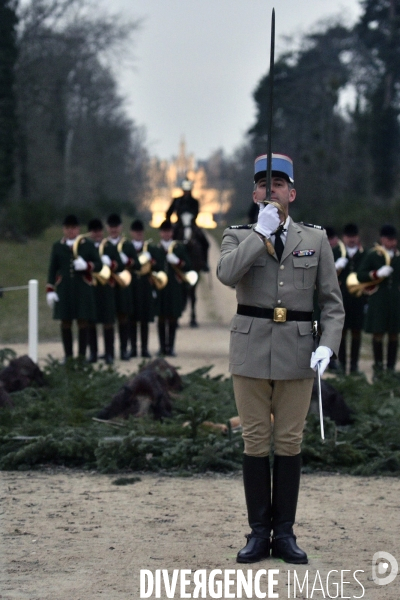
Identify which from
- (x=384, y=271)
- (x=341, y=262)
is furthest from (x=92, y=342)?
(x=384, y=271)

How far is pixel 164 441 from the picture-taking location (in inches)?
323

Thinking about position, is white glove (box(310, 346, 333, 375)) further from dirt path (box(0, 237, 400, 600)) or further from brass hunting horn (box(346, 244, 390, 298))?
brass hunting horn (box(346, 244, 390, 298))

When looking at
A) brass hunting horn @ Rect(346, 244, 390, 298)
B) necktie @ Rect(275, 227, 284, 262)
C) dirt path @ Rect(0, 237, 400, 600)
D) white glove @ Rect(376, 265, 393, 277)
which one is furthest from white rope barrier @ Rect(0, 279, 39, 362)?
necktie @ Rect(275, 227, 284, 262)

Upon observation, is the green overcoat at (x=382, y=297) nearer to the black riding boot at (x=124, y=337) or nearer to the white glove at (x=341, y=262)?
the white glove at (x=341, y=262)

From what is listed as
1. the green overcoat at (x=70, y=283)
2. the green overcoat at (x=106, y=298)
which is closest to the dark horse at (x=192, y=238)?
the green overcoat at (x=106, y=298)

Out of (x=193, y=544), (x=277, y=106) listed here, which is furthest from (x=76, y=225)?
(x=277, y=106)

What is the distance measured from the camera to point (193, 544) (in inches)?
231

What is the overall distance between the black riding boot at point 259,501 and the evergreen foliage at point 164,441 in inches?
92.4

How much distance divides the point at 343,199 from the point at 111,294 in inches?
1191

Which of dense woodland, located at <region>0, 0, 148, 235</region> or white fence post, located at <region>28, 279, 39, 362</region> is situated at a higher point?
dense woodland, located at <region>0, 0, 148, 235</region>

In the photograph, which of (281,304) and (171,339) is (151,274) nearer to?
(171,339)

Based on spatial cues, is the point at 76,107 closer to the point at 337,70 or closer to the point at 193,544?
the point at 337,70

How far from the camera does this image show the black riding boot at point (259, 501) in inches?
215

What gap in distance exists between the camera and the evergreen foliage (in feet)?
26.1
